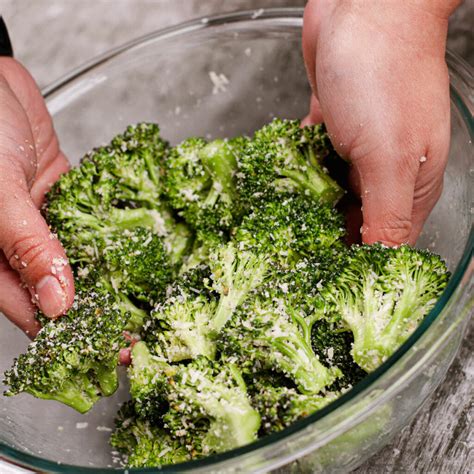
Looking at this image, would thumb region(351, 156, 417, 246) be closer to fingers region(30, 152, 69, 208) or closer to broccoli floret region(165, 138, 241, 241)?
broccoli floret region(165, 138, 241, 241)

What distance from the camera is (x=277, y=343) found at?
1.21 m

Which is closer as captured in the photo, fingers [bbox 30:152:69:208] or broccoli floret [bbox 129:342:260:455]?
broccoli floret [bbox 129:342:260:455]

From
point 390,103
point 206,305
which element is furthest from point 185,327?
point 390,103

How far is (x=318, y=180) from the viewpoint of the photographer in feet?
5.17

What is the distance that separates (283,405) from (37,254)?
622 millimetres

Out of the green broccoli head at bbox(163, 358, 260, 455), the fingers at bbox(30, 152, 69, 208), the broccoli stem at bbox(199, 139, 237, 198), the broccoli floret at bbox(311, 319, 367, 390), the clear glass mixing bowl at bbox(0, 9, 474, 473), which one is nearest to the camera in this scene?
the clear glass mixing bowl at bbox(0, 9, 474, 473)

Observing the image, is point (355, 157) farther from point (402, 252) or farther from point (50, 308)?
point (50, 308)

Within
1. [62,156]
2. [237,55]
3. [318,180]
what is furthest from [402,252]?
[62,156]

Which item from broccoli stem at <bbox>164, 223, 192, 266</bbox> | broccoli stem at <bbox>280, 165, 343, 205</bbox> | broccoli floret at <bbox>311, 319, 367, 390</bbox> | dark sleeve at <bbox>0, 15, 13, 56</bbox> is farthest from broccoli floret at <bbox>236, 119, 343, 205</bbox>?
dark sleeve at <bbox>0, 15, 13, 56</bbox>

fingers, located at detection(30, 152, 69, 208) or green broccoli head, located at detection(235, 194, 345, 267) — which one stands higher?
green broccoli head, located at detection(235, 194, 345, 267)

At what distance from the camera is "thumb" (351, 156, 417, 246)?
144cm

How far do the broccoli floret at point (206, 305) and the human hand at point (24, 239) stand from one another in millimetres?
230

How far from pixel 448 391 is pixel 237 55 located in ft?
3.64

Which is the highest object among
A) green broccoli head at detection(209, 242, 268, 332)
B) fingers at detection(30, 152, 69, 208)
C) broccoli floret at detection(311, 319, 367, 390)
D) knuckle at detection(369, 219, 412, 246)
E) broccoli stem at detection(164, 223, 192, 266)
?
knuckle at detection(369, 219, 412, 246)
